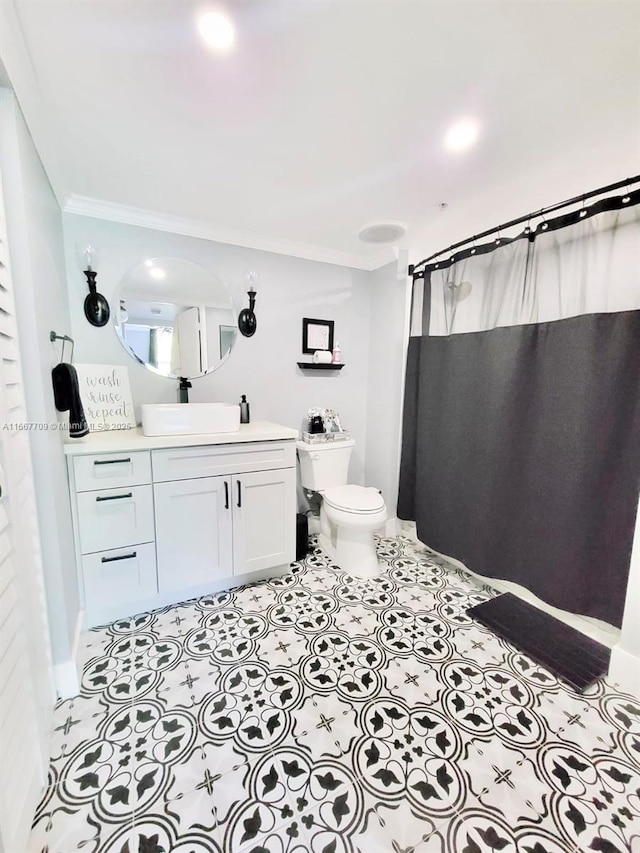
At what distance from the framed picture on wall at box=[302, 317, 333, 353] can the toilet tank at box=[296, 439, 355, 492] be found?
0.75m

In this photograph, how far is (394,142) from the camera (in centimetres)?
141

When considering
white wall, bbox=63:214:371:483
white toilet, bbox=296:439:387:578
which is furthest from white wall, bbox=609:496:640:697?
white wall, bbox=63:214:371:483

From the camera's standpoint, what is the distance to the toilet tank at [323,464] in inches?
94.5

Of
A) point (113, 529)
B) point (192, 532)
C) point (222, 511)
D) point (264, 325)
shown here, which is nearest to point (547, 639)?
point (222, 511)

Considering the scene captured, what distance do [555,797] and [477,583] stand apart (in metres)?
1.14

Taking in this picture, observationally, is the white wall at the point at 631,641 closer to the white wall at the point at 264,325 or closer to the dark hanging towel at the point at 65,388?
the white wall at the point at 264,325

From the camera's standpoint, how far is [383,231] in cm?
212

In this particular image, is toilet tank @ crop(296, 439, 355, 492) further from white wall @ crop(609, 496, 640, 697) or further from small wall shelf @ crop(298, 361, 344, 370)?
white wall @ crop(609, 496, 640, 697)

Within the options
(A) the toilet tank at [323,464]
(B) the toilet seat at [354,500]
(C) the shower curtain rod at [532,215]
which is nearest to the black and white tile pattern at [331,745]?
(B) the toilet seat at [354,500]

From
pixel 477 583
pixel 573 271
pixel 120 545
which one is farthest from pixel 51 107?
pixel 477 583

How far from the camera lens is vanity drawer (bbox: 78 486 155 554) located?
1622 mm

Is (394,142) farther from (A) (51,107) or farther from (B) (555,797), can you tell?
(B) (555,797)

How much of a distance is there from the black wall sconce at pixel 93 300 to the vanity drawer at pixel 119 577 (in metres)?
1.30

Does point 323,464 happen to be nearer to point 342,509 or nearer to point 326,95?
point 342,509
